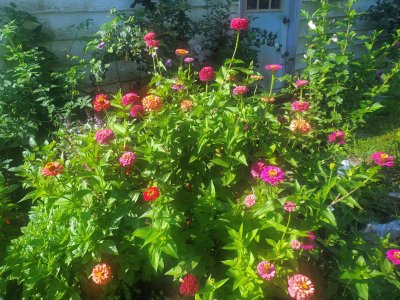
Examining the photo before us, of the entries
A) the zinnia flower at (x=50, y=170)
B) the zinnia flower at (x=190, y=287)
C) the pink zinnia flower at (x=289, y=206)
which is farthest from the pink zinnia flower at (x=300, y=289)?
the zinnia flower at (x=50, y=170)

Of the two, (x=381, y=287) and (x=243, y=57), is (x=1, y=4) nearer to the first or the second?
(x=243, y=57)

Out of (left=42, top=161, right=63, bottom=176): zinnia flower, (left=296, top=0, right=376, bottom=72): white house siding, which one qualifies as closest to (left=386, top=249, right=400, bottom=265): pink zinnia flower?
(left=42, top=161, right=63, bottom=176): zinnia flower

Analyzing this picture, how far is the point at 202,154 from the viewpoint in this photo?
1.88 m

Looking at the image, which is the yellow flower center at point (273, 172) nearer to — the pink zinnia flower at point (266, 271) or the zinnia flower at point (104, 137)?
the pink zinnia flower at point (266, 271)

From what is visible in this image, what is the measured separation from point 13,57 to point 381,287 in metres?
3.23

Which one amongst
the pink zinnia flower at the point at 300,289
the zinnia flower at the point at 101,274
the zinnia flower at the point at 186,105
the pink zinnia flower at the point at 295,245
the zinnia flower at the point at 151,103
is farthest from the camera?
the zinnia flower at the point at 186,105

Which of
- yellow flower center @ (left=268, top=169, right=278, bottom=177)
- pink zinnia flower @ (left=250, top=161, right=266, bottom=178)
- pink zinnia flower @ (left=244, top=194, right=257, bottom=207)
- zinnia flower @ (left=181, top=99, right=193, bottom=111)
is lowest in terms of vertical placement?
pink zinnia flower @ (left=244, top=194, right=257, bottom=207)

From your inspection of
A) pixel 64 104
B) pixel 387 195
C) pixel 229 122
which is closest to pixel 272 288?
pixel 229 122

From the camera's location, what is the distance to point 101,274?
5.38ft

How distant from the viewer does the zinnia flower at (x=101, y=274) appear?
1632mm

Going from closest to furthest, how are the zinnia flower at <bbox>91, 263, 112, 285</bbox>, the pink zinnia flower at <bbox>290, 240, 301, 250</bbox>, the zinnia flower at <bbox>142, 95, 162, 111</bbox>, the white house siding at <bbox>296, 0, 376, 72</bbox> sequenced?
the pink zinnia flower at <bbox>290, 240, 301, 250</bbox>, the zinnia flower at <bbox>91, 263, 112, 285</bbox>, the zinnia flower at <bbox>142, 95, 162, 111</bbox>, the white house siding at <bbox>296, 0, 376, 72</bbox>

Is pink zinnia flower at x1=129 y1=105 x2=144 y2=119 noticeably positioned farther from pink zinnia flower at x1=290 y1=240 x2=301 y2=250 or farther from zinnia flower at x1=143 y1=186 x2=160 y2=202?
pink zinnia flower at x1=290 y1=240 x2=301 y2=250

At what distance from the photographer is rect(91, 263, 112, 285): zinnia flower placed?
163 cm

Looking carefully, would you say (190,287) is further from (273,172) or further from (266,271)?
(273,172)
